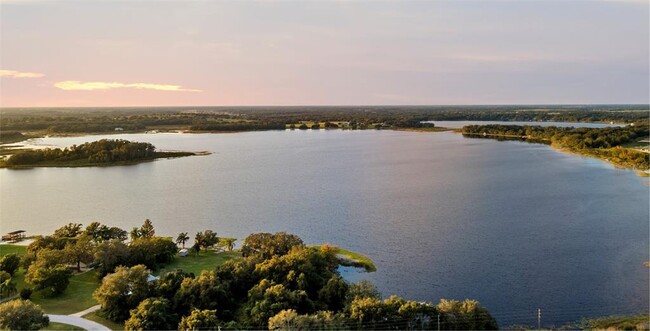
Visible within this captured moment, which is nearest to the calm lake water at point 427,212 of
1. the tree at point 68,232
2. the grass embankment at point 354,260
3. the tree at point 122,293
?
the grass embankment at point 354,260

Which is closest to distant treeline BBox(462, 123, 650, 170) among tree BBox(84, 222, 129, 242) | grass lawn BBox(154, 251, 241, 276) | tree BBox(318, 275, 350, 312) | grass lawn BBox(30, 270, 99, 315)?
tree BBox(318, 275, 350, 312)

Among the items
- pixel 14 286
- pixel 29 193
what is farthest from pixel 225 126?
pixel 14 286

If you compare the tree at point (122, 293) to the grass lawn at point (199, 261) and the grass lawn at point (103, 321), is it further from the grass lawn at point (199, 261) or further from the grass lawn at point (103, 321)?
the grass lawn at point (199, 261)

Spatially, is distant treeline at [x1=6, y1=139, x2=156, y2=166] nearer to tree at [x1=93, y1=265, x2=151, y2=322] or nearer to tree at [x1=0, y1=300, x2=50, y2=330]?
tree at [x1=93, y1=265, x2=151, y2=322]

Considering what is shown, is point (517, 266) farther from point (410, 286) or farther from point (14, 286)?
point (14, 286)

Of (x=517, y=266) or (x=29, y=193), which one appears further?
(x=29, y=193)
